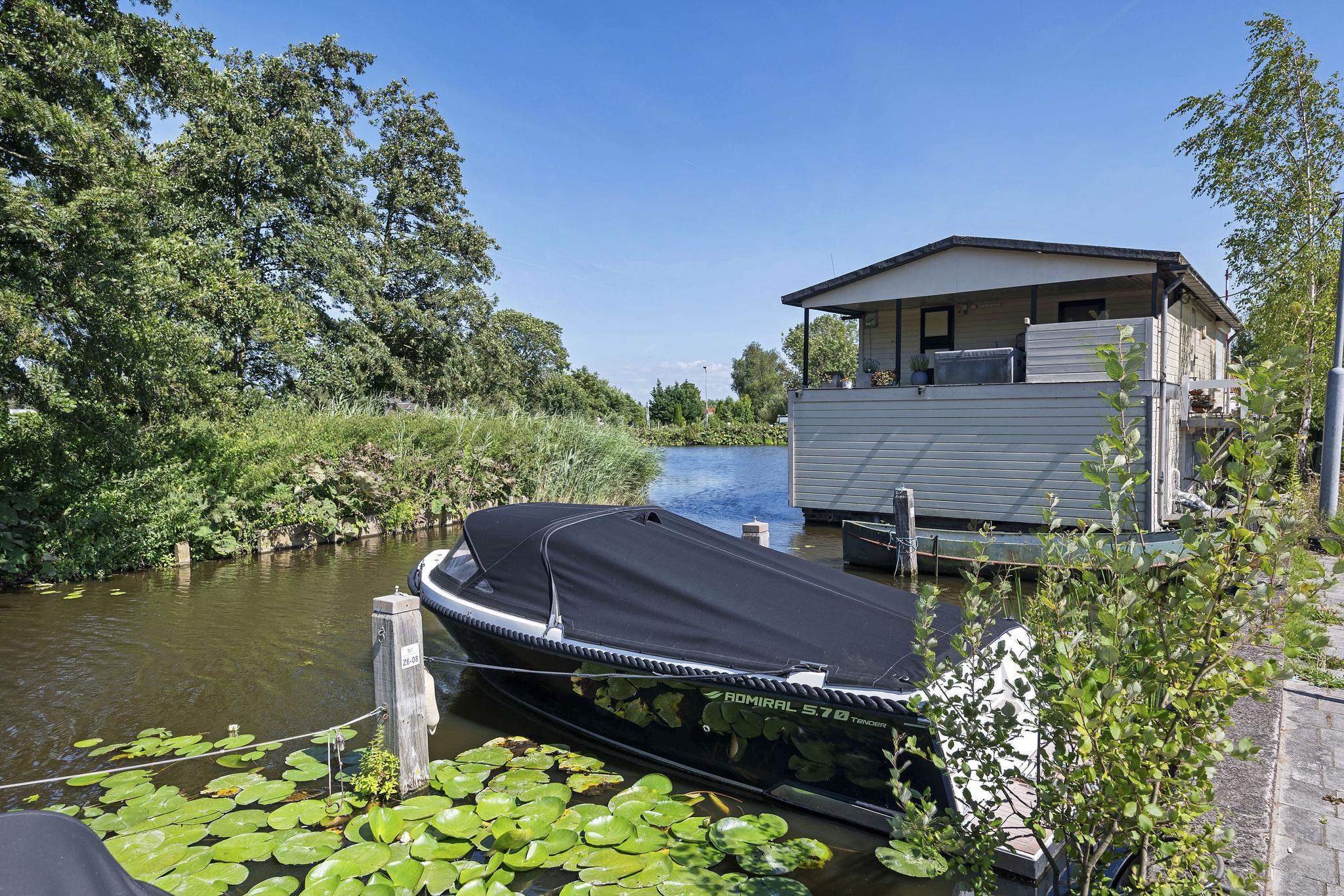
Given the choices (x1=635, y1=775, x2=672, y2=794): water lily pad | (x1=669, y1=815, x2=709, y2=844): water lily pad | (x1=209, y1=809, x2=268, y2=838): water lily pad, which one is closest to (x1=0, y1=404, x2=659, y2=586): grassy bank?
(x1=209, y1=809, x2=268, y2=838): water lily pad

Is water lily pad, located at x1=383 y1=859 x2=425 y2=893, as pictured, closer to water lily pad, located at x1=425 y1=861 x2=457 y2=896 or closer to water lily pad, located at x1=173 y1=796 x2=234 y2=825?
water lily pad, located at x1=425 y1=861 x2=457 y2=896

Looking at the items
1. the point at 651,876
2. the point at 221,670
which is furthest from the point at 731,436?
the point at 651,876

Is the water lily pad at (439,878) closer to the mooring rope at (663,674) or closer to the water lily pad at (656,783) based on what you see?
the water lily pad at (656,783)

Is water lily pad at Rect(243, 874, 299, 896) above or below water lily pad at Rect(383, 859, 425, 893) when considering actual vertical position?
below

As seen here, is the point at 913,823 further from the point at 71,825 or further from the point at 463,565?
the point at 463,565

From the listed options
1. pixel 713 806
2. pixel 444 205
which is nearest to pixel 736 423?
pixel 444 205

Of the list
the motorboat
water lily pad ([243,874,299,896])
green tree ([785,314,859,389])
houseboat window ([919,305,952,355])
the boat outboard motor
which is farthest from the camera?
green tree ([785,314,859,389])

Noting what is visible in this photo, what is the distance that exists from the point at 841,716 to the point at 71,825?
10.8ft

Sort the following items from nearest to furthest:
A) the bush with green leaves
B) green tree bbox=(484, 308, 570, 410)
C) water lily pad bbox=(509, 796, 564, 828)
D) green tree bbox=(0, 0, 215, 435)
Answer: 1. the bush with green leaves
2. water lily pad bbox=(509, 796, 564, 828)
3. green tree bbox=(0, 0, 215, 435)
4. green tree bbox=(484, 308, 570, 410)

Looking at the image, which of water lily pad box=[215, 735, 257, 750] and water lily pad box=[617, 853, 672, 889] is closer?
water lily pad box=[617, 853, 672, 889]

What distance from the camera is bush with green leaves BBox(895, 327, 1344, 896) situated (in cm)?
193

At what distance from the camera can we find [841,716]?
394 centimetres

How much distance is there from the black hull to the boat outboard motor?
9.89ft

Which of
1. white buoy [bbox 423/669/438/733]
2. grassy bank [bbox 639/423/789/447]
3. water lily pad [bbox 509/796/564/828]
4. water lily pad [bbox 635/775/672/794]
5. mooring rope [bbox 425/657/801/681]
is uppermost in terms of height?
A: grassy bank [bbox 639/423/789/447]
